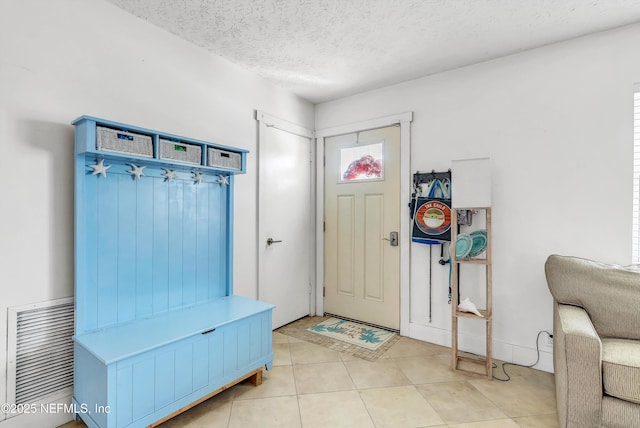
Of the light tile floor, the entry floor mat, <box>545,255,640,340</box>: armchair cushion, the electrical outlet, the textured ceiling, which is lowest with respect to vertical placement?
the light tile floor

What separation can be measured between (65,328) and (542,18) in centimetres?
353

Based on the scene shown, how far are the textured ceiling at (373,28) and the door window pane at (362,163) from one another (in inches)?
31.9

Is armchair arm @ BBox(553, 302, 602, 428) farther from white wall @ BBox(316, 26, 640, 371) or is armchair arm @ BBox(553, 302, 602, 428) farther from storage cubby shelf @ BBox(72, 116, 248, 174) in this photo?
storage cubby shelf @ BBox(72, 116, 248, 174)

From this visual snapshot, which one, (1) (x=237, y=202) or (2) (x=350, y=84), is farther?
(2) (x=350, y=84)

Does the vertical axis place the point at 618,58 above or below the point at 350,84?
below

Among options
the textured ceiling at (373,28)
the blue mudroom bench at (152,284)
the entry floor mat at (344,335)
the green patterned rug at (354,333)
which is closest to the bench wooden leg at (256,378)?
the blue mudroom bench at (152,284)

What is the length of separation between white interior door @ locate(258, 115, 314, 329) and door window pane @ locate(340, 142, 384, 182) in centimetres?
44

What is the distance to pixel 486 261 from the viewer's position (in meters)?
Answer: 2.41

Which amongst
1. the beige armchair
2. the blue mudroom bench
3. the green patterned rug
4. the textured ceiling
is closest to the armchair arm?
the beige armchair

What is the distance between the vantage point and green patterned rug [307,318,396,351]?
295 cm

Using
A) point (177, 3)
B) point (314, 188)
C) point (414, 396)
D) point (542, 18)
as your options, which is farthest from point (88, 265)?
point (542, 18)

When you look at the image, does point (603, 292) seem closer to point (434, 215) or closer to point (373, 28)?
point (434, 215)

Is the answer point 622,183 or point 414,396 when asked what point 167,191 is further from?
point 622,183

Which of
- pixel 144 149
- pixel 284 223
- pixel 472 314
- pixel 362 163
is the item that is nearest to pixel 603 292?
pixel 472 314
